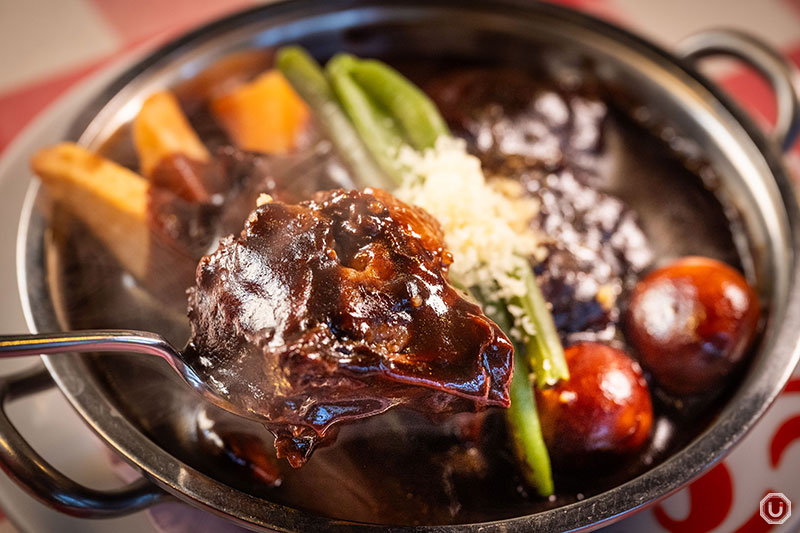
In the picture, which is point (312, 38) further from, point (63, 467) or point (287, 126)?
point (63, 467)

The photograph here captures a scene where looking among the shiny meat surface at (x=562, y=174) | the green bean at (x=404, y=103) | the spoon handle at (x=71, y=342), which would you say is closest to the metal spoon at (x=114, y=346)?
the spoon handle at (x=71, y=342)

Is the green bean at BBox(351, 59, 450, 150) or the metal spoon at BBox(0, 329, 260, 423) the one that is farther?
the green bean at BBox(351, 59, 450, 150)

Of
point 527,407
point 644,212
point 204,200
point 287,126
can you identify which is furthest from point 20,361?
point 644,212

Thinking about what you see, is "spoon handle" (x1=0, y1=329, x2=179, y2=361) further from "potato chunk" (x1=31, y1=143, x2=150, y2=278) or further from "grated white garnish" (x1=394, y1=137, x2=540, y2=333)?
"grated white garnish" (x1=394, y1=137, x2=540, y2=333)

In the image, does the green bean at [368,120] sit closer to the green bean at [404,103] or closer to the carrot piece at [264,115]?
the green bean at [404,103]

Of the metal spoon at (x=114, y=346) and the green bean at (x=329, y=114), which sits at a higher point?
the green bean at (x=329, y=114)

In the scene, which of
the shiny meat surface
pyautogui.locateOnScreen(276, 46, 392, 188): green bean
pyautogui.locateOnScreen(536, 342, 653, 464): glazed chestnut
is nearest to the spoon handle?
pyautogui.locateOnScreen(276, 46, 392, 188): green bean
